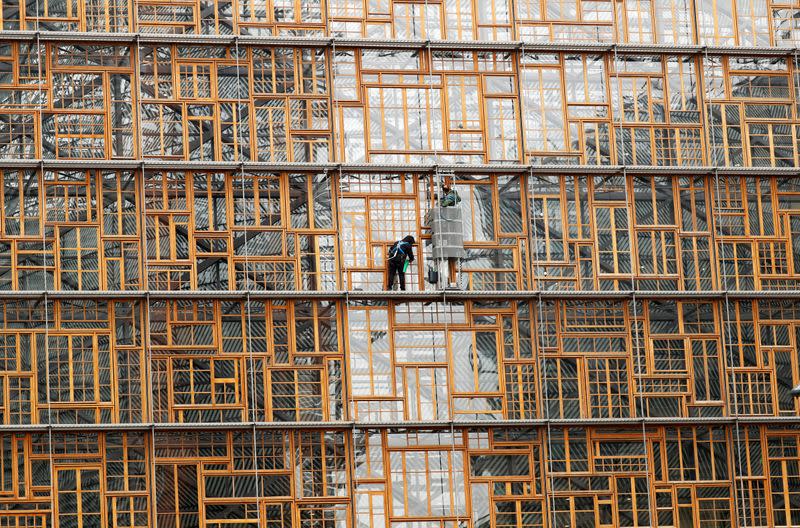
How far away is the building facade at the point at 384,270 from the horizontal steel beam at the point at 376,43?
6 cm

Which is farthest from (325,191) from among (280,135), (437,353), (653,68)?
(653,68)

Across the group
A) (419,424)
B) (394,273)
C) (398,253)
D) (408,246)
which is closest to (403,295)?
(394,273)

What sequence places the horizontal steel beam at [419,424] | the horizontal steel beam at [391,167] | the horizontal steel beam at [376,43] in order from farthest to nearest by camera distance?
the horizontal steel beam at [376,43], the horizontal steel beam at [391,167], the horizontal steel beam at [419,424]

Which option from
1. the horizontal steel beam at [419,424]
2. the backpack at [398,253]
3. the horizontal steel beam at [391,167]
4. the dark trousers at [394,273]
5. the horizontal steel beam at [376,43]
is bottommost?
the horizontal steel beam at [419,424]

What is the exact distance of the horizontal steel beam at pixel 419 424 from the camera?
114 ft

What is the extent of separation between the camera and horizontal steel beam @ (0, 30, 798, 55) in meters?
36.1

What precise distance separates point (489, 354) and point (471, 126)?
4321mm

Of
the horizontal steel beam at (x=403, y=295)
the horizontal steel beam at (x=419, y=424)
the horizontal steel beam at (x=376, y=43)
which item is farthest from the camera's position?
the horizontal steel beam at (x=376, y=43)

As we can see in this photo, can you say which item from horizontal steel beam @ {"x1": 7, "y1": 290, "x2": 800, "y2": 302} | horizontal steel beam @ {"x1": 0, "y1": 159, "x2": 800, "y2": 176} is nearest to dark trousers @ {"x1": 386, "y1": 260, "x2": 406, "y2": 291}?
horizontal steel beam @ {"x1": 7, "y1": 290, "x2": 800, "y2": 302}

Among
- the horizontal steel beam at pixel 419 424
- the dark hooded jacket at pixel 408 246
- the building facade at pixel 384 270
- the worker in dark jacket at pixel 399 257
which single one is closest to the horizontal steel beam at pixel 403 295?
the building facade at pixel 384 270

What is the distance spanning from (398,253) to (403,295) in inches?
30.2

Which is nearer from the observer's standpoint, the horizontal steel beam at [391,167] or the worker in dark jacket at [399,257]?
the horizontal steel beam at [391,167]

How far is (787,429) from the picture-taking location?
121 feet

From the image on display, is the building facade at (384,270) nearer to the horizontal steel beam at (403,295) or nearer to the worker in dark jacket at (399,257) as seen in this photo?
the horizontal steel beam at (403,295)
